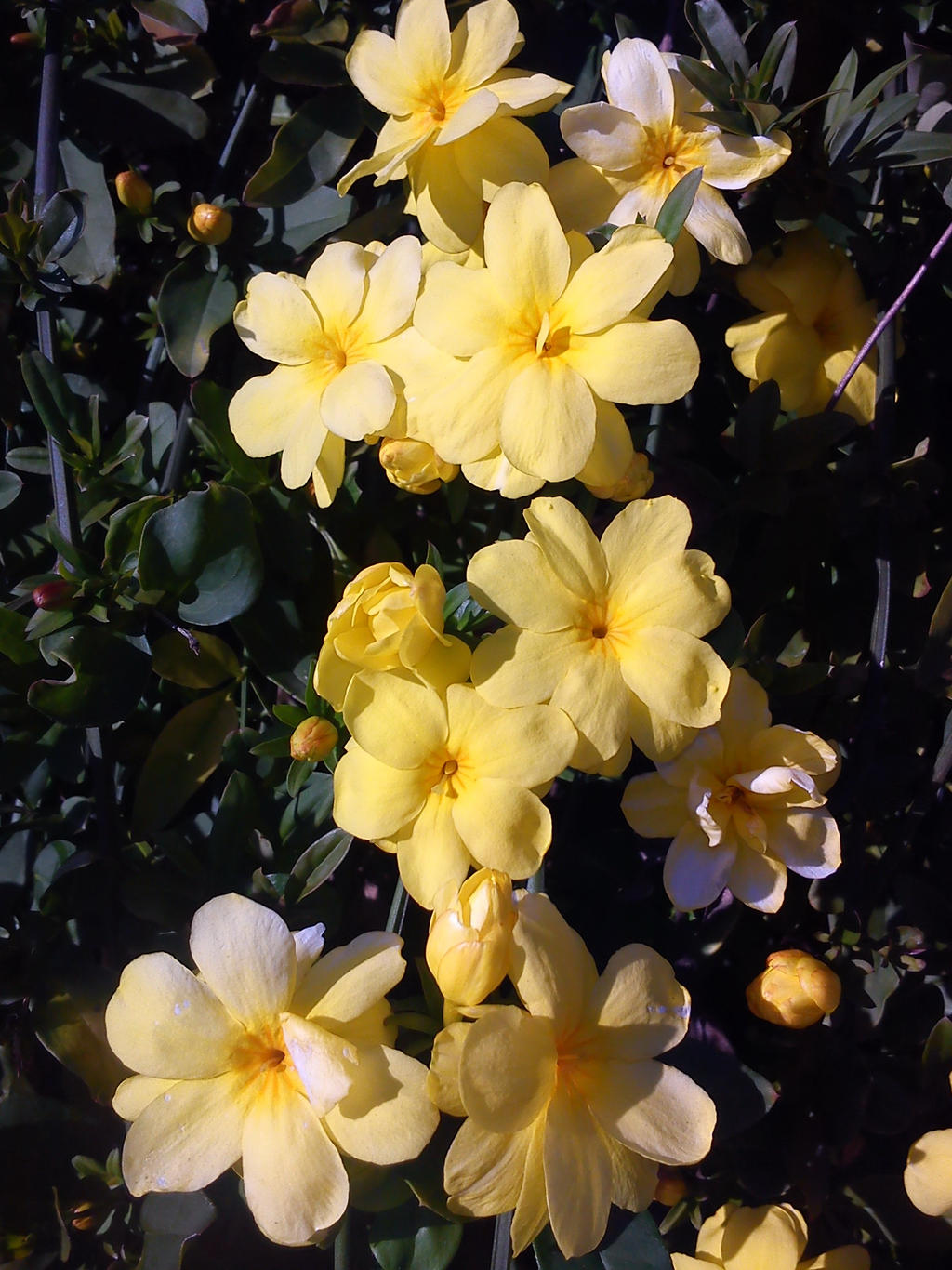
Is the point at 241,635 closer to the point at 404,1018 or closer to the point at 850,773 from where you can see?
the point at 404,1018

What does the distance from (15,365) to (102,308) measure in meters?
0.16

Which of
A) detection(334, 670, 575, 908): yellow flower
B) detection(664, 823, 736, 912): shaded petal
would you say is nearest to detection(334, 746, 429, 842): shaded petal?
detection(334, 670, 575, 908): yellow flower

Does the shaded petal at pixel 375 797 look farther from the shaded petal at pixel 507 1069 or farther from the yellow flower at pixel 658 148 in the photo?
the yellow flower at pixel 658 148

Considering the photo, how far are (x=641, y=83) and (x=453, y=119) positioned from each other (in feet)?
0.55

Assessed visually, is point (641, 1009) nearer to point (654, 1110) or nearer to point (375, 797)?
point (654, 1110)

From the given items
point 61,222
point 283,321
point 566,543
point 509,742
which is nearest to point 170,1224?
point 509,742

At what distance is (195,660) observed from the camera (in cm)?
92

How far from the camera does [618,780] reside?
0.95m

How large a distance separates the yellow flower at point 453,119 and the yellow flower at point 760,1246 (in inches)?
34.5

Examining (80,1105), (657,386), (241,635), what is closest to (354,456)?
(241,635)

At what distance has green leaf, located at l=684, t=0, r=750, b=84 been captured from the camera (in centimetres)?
79

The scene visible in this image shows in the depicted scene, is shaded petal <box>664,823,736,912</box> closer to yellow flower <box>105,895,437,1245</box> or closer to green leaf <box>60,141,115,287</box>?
yellow flower <box>105,895,437,1245</box>

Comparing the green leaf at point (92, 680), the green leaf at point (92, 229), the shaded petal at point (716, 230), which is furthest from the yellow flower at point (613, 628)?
the green leaf at point (92, 229)

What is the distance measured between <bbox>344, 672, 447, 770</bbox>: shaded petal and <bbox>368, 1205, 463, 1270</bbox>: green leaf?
16.1 inches
